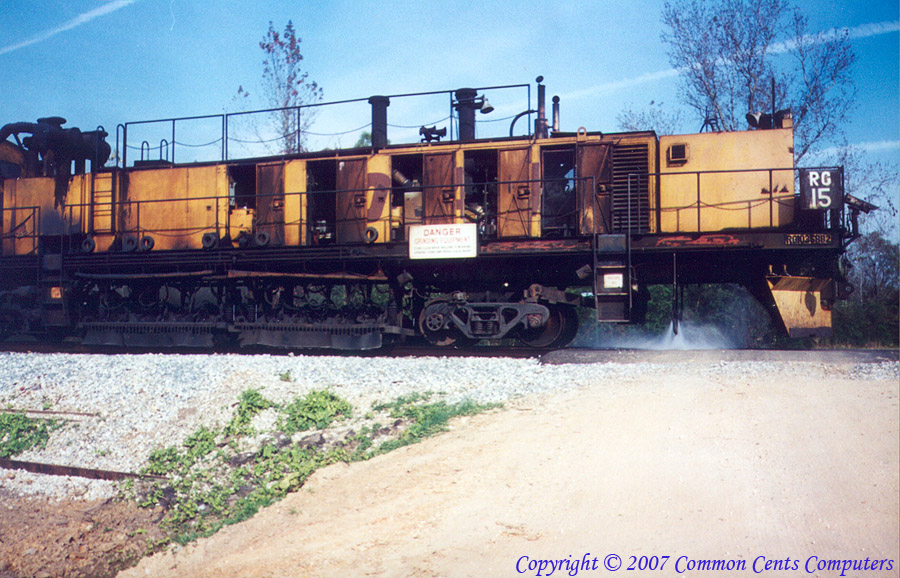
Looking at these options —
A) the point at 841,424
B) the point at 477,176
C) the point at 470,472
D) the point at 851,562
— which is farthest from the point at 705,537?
the point at 477,176

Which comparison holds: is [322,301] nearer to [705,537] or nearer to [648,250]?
[648,250]

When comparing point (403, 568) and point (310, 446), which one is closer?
point (403, 568)

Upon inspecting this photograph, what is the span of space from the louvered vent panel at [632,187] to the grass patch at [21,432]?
319 inches

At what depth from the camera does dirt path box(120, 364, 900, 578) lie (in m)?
3.71

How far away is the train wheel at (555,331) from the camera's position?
33.7 ft

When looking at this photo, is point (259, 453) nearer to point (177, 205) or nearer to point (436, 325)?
point (436, 325)

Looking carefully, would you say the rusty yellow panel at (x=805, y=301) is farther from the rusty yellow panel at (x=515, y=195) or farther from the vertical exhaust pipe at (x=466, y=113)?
the vertical exhaust pipe at (x=466, y=113)

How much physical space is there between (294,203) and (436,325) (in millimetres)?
3479

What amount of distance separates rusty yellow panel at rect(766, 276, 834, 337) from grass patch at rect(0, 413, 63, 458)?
957cm

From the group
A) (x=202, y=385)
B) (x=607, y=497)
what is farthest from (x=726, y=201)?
(x=202, y=385)

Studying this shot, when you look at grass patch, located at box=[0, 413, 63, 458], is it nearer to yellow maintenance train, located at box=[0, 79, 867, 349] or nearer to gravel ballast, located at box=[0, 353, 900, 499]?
gravel ballast, located at box=[0, 353, 900, 499]

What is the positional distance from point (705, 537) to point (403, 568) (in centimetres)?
183

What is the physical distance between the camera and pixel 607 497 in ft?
13.9

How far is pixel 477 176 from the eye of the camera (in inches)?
431
